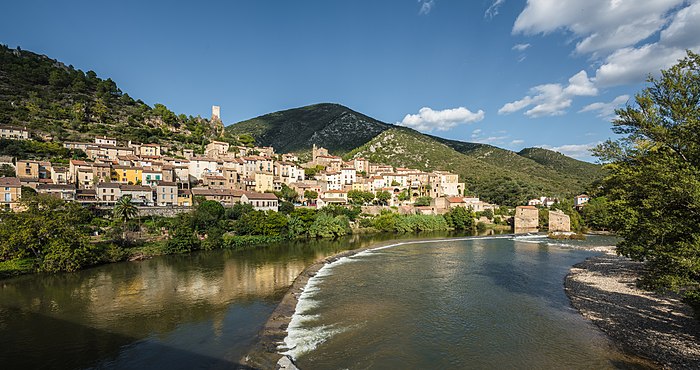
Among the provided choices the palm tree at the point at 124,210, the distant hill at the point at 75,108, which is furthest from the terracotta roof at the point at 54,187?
the distant hill at the point at 75,108

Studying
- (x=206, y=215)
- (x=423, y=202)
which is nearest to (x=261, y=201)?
(x=206, y=215)

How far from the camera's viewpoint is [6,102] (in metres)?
60.2

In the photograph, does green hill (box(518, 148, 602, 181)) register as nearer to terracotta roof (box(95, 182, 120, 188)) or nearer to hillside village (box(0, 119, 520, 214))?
hillside village (box(0, 119, 520, 214))

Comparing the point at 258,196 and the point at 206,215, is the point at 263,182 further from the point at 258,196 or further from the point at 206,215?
the point at 206,215

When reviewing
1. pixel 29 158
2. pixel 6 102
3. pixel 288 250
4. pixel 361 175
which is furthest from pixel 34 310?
pixel 6 102

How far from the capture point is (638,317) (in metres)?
13.9

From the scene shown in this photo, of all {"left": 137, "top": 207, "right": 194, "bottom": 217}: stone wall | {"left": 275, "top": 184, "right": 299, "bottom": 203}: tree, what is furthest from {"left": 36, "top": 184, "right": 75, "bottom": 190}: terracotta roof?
{"left": 275, "top": 184, "right": 299, "bottom": 203}: tree

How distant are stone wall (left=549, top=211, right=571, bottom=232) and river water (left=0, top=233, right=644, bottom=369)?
23536 millimetres

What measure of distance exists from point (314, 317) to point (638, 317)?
14.2 metres

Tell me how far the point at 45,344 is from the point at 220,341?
22.8ft

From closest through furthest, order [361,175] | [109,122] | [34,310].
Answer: [34,310]
[109,122]
[361,175]

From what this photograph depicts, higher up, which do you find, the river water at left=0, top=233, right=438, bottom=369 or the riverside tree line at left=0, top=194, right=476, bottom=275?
the riverside tree line at left=0, top=194, right=476, bottom=275

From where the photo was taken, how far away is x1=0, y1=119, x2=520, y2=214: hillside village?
40156mm

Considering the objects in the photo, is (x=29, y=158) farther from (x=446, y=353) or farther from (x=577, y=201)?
(x=577, y=201)
